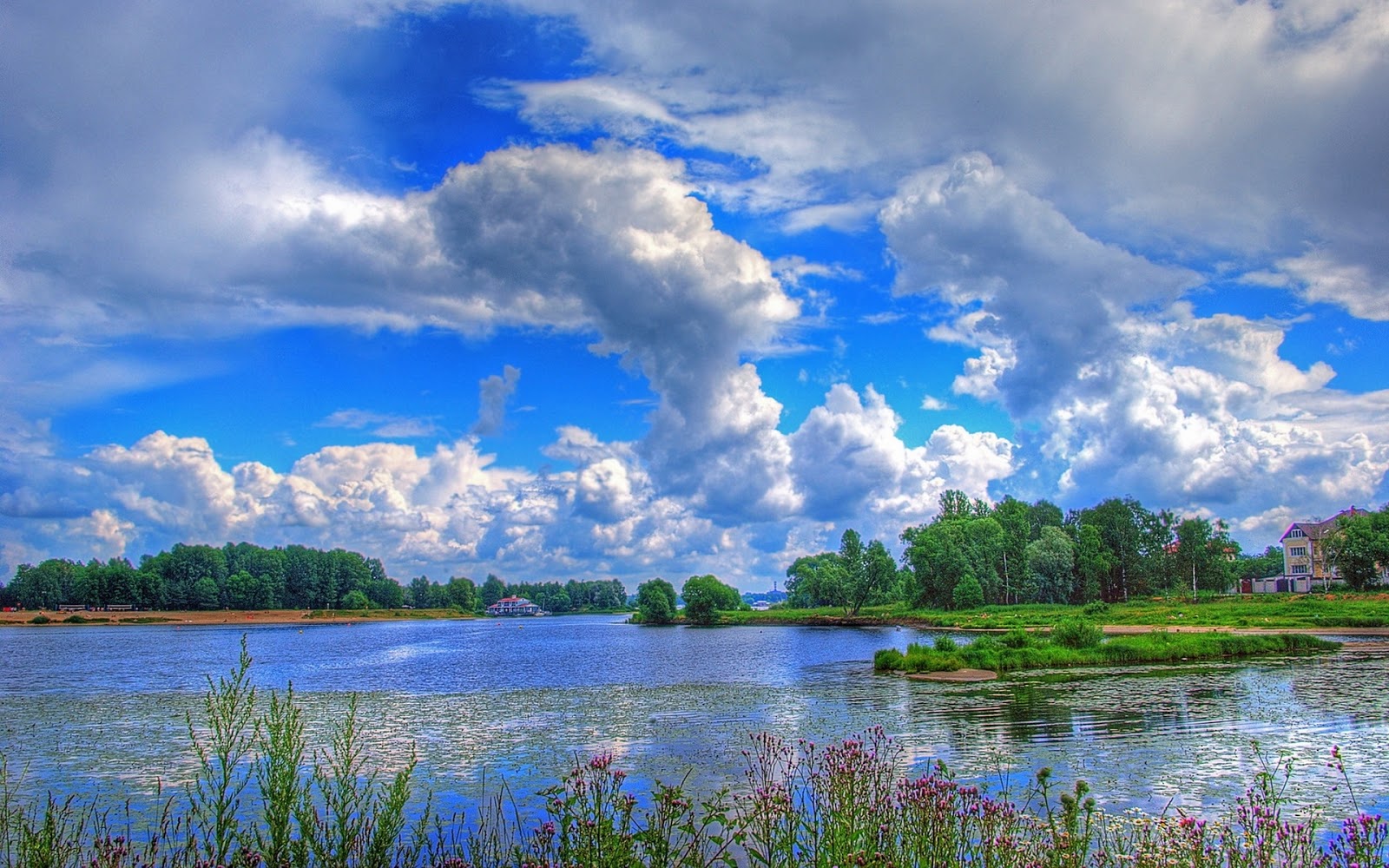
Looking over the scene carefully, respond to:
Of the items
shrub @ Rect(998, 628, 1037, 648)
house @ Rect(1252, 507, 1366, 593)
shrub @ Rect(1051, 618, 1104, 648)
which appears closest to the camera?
shrub @ Rect(998, 628, 1037, 648)

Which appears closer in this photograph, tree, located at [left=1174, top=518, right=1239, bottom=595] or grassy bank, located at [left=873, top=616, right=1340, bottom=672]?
grassy bank, located at [left=873, top=616, right=1340, bottom=672]

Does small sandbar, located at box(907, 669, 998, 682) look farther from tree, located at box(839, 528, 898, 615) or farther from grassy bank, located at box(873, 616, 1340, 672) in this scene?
tree, located at box(839, 528, 898, 615)

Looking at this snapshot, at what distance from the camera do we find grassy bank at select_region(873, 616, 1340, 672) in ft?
180

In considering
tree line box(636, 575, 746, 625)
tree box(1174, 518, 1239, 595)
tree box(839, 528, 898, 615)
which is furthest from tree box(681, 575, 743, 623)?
tree box(1174, 518, 1239, 595)

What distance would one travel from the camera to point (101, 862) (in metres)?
9.12

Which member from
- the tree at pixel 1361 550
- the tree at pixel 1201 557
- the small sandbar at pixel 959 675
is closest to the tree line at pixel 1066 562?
the tree at pixel 1201 557

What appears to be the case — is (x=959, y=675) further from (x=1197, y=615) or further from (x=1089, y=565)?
(x=1089, y=565)

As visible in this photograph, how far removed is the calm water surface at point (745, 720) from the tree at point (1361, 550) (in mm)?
56542

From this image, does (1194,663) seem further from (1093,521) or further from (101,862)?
(1093,521)

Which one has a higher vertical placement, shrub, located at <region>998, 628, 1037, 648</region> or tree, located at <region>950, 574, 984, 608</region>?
shrub, located at <region>998, 628, 1037, 648</region>

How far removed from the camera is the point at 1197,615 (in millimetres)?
97188

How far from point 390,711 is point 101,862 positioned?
34946 millimetres

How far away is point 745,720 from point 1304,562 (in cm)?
15364

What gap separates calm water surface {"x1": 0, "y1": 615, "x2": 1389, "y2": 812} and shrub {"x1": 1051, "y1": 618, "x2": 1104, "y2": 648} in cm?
788
